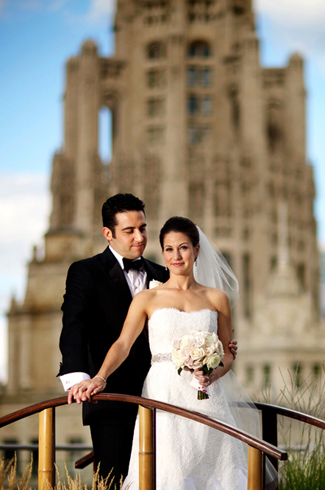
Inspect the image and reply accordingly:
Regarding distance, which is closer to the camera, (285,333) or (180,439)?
(180,439)

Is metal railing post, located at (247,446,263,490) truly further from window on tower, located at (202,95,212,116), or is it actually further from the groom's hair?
window on tower, located at (202,95,212,116)

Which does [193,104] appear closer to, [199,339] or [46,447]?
[199,339]

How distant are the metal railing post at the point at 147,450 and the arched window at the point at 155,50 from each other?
7367 centimetres

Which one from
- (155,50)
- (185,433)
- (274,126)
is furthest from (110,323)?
(155,50)

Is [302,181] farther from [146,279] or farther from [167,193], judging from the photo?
[146,279]

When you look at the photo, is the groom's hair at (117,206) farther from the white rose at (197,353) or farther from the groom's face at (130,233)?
the white rose at (197,353)

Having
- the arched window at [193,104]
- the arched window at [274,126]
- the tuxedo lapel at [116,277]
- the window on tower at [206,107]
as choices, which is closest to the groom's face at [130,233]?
the tuxedo lapel at [116,277]

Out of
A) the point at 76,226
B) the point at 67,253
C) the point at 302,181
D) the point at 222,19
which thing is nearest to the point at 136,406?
the point at 67,253

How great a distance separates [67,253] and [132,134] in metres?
18.4

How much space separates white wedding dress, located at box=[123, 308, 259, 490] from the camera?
5344 mm

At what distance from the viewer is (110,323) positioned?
18.9 feet

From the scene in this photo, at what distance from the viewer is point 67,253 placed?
60688mm

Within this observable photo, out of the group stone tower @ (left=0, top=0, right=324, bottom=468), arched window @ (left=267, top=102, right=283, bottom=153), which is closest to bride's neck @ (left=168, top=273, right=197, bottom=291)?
stone tower @ (left=0, top=0, right=324, bottom=468)

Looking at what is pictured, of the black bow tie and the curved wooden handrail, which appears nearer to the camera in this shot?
the curved wooden handrail
